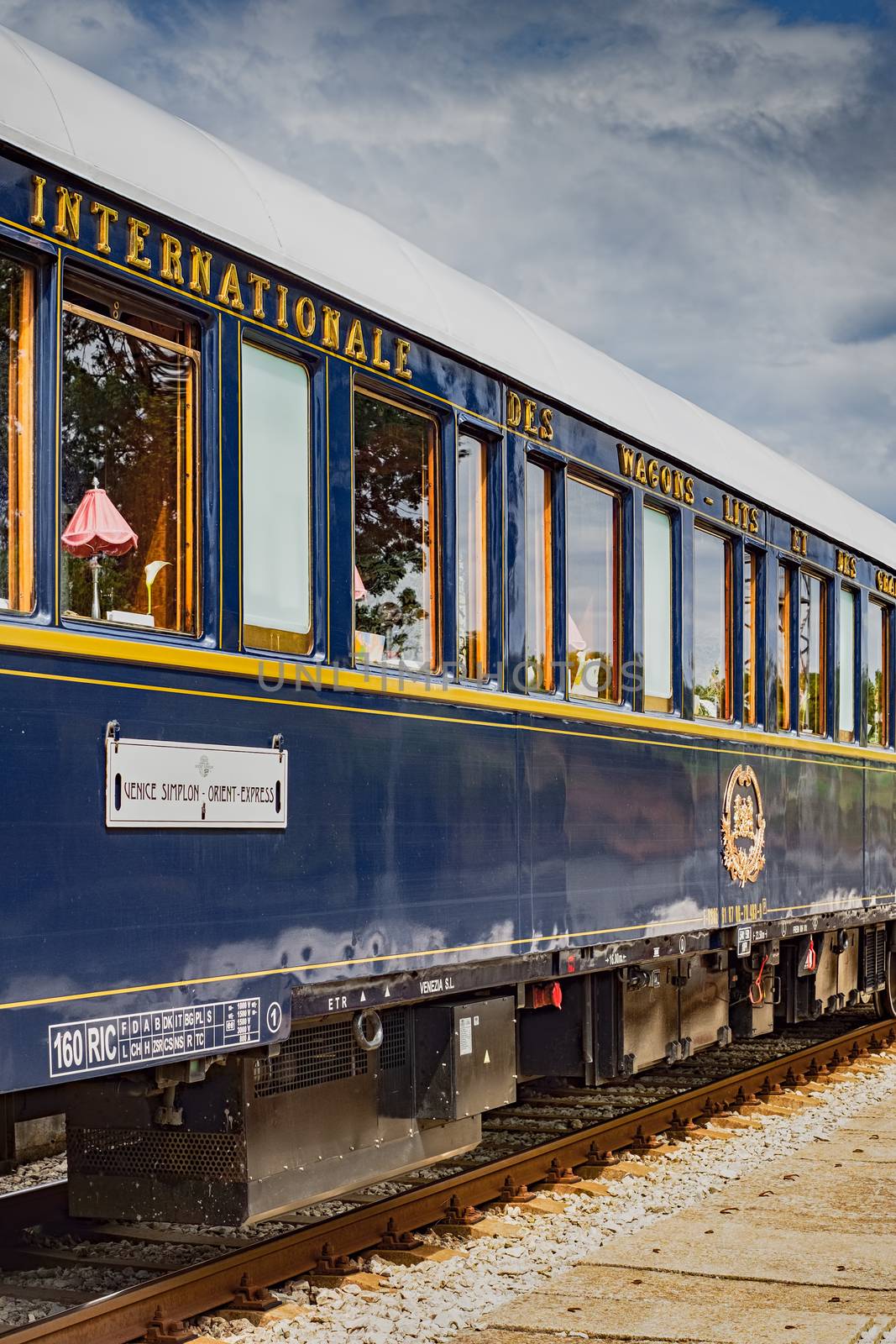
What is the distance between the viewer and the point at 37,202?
463 cm

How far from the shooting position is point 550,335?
7746mm

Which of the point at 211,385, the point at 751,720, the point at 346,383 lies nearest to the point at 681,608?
the point at 751,720

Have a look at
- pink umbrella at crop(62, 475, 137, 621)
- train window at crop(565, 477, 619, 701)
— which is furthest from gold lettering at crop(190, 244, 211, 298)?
train window at crop(565, 477, 619, 701)

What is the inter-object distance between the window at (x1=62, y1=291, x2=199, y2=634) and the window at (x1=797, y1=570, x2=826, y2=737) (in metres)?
5.91

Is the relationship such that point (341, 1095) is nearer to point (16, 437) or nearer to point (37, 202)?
point (16, 437)

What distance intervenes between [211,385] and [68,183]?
78 cm

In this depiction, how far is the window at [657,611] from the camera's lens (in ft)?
27.3

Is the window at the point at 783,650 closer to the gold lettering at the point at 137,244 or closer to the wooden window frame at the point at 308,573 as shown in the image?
the wooden window frame at the point at 308,573

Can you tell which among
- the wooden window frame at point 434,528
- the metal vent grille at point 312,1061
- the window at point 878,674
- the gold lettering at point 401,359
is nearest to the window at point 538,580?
the wooden window frame at point 434,528

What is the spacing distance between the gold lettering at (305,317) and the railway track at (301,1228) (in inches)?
124

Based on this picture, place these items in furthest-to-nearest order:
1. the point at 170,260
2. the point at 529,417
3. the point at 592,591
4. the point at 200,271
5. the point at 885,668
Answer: the point at 885,668, the point at 592,591, the point at 529,417, the point at 200,271, the point at 170,260

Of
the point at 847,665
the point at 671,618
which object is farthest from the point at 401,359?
the point at 847,665

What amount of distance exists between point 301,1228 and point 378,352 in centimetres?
331

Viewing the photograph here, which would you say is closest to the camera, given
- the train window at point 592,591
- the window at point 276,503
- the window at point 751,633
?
the window at point 276,503
